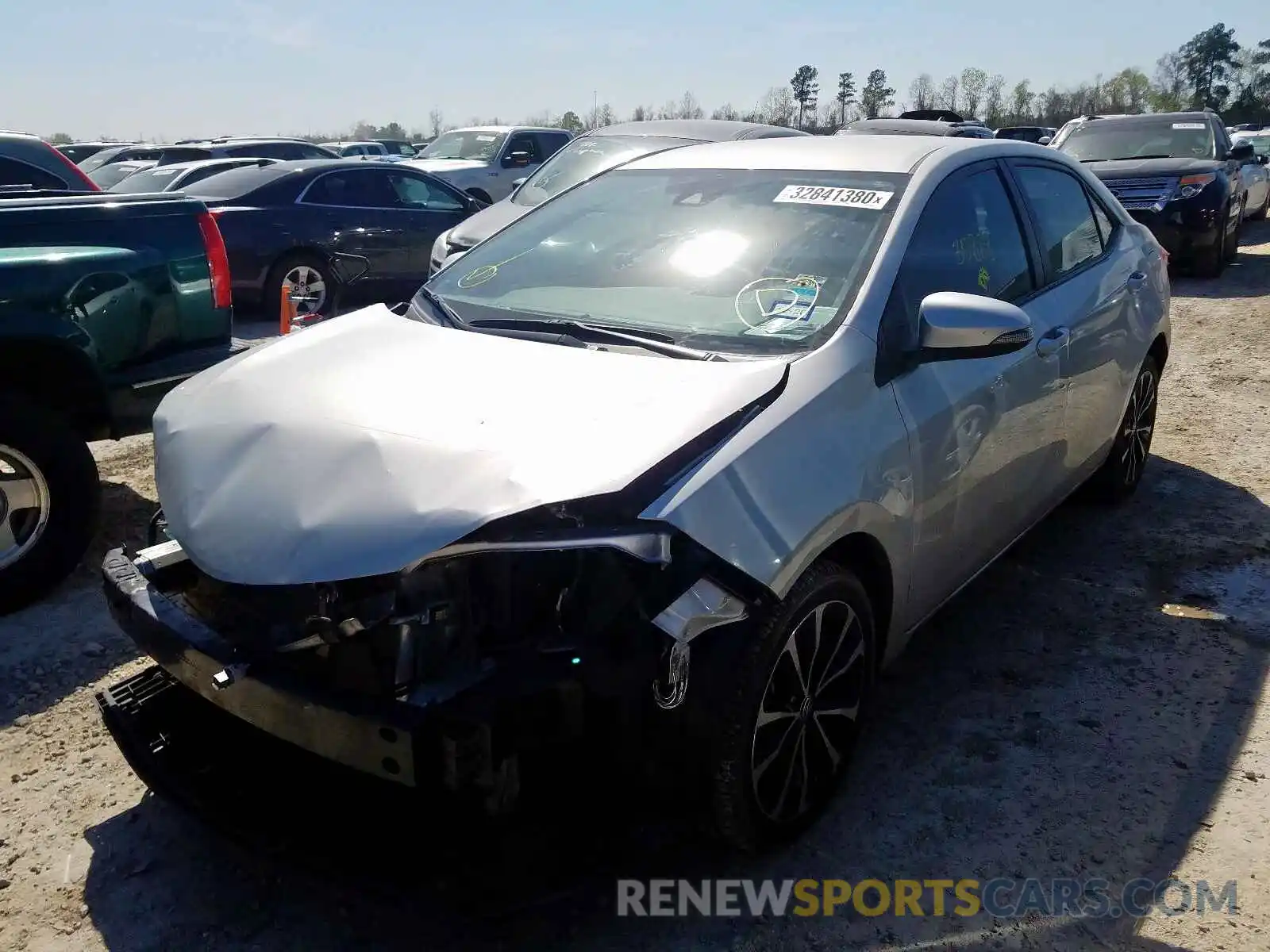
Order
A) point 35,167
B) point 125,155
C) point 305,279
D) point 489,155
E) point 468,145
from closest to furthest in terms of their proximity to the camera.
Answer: point 35,167
point 305,279
point 489,155
point 468,145
point 125,155

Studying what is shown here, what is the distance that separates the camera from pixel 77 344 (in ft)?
13.1

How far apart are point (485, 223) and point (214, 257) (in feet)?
12.8

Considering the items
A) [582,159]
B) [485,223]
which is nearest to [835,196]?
[485,223]

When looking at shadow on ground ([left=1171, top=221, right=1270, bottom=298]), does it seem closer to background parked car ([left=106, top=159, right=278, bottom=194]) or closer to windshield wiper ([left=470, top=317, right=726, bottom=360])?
windshield wiper ([left=470, top=317, right=726, bottom=360])

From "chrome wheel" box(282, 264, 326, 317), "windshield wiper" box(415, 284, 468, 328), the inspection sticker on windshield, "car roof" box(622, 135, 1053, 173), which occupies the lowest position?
"chrome wheel" box(282, 264, 326, 317)

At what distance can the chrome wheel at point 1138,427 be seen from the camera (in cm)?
490

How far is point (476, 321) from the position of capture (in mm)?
3264

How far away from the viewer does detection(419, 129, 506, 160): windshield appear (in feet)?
53.6

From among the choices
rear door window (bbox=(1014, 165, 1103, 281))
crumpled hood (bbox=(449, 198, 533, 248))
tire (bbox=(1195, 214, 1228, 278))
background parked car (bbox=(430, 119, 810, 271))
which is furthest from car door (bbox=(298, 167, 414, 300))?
tire (bbox=(1195, 214, 1228, 278))

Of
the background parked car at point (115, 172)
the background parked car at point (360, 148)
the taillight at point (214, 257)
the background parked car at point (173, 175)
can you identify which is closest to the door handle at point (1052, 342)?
the taillight at point (214, 257)

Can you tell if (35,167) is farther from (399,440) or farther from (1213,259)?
(1213,259)

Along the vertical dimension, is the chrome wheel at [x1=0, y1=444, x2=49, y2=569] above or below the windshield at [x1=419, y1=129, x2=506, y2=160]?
below

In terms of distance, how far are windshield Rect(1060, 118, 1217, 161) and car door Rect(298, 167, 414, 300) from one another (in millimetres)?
7874

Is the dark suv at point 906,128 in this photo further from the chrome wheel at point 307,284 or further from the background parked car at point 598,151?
the chrome wheel at point 307,284
